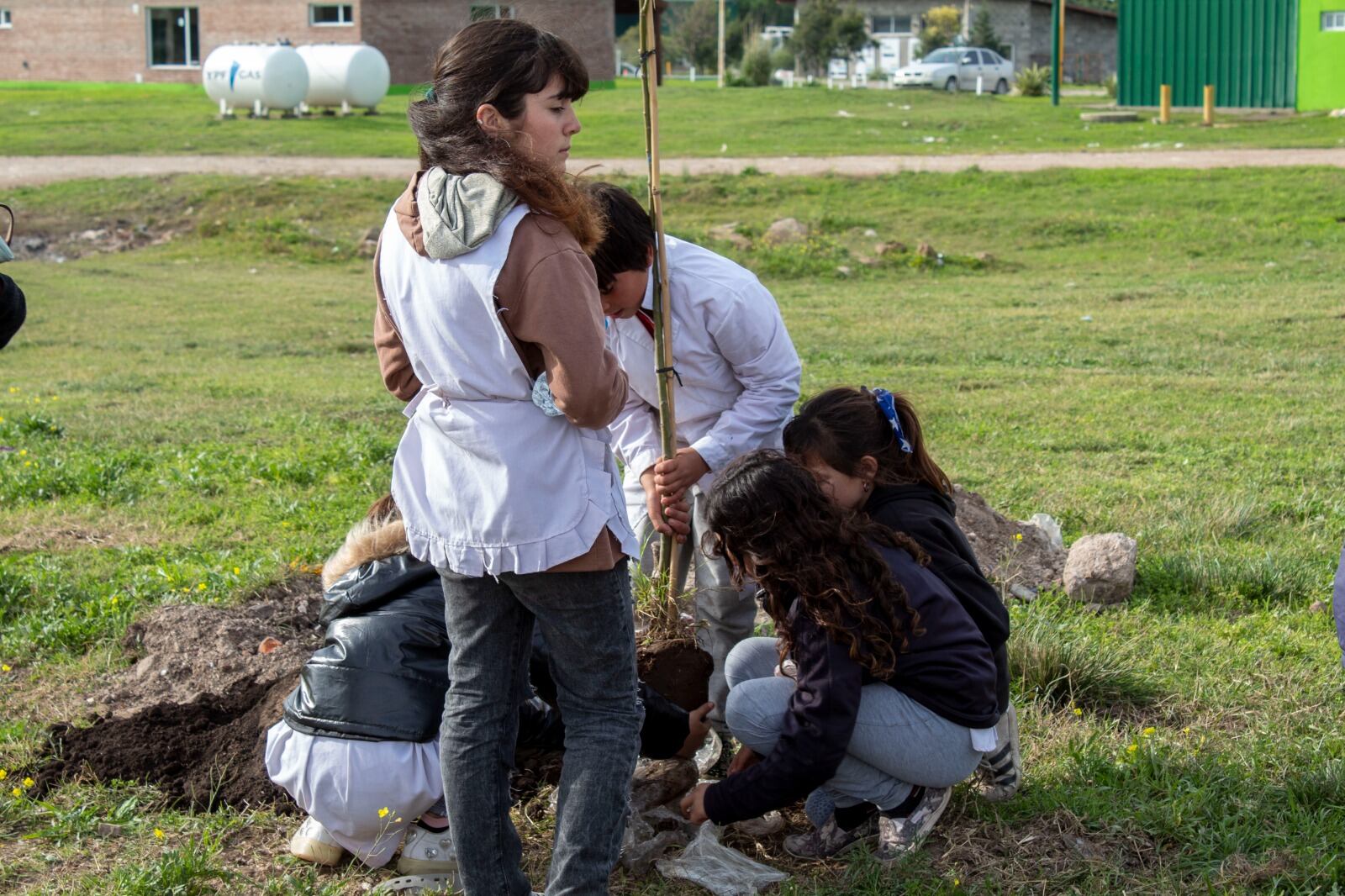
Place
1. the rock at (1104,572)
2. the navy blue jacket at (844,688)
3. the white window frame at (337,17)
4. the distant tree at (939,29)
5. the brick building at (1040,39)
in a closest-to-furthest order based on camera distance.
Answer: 1. the navy blue jacket at (844,688)
2. the rock at (1104,572)
3. the white window frame at (337,17)
4. the distant tree at (939,29)
5. the brick building at (1040,39)

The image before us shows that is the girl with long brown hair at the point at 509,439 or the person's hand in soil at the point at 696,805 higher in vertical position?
the girl with long brown hair at the point at 509,439

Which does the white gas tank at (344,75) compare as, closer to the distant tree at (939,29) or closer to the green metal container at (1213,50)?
the green metal container at (1213,50)

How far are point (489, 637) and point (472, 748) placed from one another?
215 mm

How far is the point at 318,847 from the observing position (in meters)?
3.05

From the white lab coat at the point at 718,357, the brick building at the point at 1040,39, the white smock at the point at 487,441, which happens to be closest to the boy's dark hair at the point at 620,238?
the white lab coat at the point at 718,357

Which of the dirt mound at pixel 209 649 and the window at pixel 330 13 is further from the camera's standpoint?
the window at pixel 330 13

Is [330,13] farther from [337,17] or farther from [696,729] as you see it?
[696,729]

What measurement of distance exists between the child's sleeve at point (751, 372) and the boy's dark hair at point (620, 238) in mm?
344

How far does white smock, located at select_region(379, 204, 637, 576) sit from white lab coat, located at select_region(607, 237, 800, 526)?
0.84 m

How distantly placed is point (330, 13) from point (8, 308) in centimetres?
4173

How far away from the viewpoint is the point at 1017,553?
504 cm

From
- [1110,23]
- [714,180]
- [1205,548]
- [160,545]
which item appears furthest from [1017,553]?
[1110,23]

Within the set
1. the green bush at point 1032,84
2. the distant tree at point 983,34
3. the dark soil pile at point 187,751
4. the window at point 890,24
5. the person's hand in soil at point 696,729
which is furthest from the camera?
the window at point 890,24

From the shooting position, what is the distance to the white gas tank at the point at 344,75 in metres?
30.8
